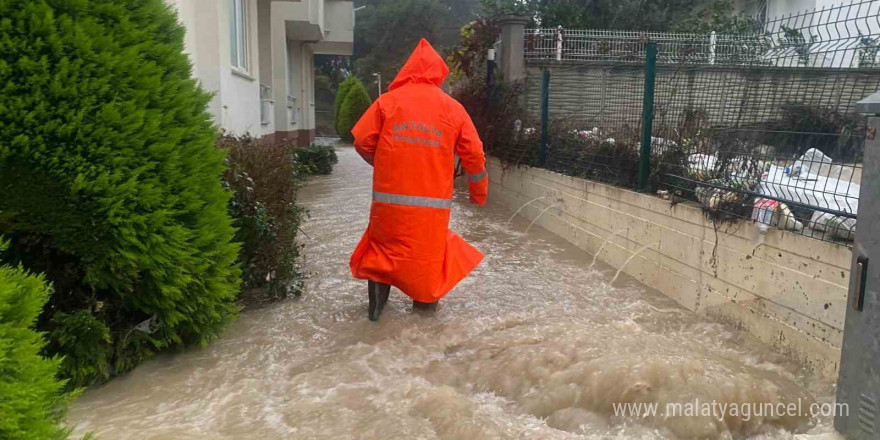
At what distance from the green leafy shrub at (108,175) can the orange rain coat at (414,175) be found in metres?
1.17

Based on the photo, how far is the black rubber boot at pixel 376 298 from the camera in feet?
16.4

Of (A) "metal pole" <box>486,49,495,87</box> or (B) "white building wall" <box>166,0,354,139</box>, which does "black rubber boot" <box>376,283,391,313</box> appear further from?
(A) "metal pole" <box>486,49,495,87</box>

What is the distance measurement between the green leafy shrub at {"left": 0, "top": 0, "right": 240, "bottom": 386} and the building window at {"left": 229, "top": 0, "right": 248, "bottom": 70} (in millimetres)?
5728

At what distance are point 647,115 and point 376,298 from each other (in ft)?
9.47

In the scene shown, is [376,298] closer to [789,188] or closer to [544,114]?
[789,188]

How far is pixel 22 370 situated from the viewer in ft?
5.86

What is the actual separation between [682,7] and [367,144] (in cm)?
2135

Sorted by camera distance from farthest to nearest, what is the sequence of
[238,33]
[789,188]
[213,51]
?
1. [238,33]
2. [213,51]
3. [789,188]

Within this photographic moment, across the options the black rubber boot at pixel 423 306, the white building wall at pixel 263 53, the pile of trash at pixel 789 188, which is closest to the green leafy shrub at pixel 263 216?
the white building wall at pixel 263 53

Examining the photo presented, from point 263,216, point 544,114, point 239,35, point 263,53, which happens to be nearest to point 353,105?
point 263,53

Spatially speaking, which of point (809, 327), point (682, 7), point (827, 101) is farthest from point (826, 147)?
point (682, 7)

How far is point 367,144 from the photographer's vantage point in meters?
4.75

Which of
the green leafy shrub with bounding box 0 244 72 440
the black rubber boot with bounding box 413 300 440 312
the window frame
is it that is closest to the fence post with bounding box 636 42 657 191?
the black rubber boot with bounding box 413 300 440 312

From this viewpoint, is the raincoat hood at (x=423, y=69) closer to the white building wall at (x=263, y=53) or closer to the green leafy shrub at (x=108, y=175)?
the white building wall at (x=263, y=53)
